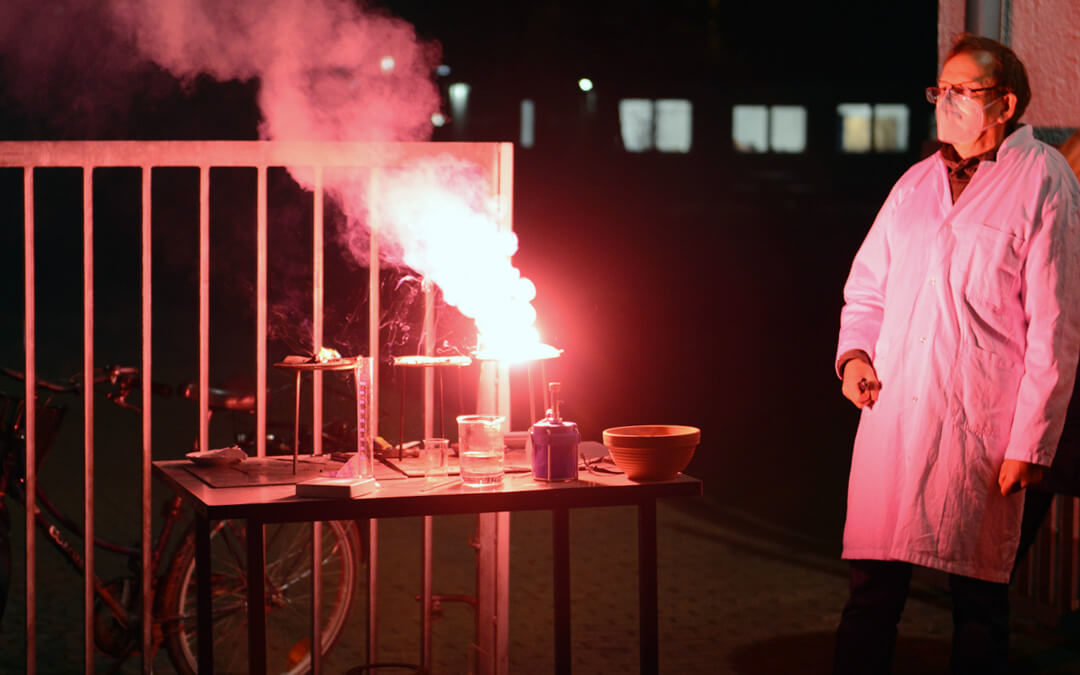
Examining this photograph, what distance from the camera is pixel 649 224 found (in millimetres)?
28109

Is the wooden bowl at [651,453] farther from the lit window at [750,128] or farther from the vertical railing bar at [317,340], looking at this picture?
the lit window at [750,128]

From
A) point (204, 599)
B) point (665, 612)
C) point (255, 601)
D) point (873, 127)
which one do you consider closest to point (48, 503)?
point (204, 599)

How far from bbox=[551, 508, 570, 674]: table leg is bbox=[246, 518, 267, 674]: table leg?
0.78 meters

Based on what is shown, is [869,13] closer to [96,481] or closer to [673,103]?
[673,103]

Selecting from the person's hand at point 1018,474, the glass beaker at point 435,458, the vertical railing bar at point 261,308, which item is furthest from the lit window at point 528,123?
the person's hand at point 1018,474

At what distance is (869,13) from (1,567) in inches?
1129

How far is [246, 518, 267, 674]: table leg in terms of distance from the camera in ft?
9.11

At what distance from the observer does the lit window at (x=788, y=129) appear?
31703mm

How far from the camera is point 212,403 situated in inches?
169

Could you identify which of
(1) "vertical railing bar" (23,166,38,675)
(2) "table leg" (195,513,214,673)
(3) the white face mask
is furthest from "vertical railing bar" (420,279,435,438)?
(3) the white face mask

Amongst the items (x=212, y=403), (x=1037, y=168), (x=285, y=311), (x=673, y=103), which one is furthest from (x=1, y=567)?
(x=673, y=103)

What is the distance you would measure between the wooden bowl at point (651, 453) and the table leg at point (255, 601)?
0.94m

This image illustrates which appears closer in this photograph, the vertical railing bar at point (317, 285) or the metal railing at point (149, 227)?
the metal railing at point (149, 227)

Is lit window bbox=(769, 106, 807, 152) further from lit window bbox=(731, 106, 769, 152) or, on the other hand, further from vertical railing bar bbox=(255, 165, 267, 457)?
vertical railing bar bbox=(255, 165, 267, 457)
